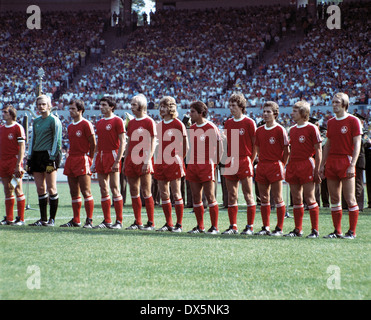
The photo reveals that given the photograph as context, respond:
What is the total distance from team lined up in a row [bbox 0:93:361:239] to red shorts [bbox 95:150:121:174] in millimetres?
16

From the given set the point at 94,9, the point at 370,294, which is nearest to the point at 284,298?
the point at 370,294

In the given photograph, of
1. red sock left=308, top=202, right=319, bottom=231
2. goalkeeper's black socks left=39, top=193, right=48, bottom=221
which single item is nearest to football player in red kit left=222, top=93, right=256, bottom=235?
red sock left=308, top=202, right=319, bottom=231

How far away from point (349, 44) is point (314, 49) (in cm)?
192

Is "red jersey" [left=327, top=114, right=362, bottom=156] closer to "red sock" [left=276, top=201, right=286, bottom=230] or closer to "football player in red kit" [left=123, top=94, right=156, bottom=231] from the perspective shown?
"red sock" [left=276, top=201, right=286, bottom=230]

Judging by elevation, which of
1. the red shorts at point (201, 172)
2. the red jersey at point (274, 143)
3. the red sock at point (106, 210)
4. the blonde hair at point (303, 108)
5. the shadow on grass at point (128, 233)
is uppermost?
the blonde hair at point (303, 108)

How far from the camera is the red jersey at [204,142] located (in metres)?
9.34

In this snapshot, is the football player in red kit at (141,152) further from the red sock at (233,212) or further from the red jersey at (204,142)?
the red sock at (233,212)

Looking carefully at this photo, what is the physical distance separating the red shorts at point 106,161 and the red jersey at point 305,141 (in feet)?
9.39

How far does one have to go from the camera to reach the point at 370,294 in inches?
197

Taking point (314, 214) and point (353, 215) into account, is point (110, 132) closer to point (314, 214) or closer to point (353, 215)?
point (314, 214)

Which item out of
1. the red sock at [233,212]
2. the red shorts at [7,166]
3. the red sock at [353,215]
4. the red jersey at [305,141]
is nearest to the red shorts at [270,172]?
the red jersey at [305,141]

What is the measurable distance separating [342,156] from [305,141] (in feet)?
1.85

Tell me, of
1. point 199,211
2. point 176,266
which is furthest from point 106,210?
point 176,266
